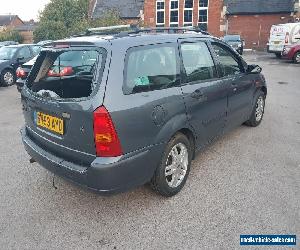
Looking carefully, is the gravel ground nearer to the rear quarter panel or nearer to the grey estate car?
the grey estate car

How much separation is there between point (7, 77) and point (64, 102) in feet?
30.8

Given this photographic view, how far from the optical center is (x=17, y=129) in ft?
19.4

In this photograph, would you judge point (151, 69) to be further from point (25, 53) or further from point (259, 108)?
point (25, 53)

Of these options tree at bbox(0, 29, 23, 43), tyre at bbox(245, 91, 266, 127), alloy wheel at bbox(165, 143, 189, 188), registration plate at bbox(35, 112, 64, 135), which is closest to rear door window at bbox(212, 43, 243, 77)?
tyre at bbox(245, 91, 266, 127)

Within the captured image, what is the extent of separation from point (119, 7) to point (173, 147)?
3217 centimetres

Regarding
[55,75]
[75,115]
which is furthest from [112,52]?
[55,75]

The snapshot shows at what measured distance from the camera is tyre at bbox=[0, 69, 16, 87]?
420 inches

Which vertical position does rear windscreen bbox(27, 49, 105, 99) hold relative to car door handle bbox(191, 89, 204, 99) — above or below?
above

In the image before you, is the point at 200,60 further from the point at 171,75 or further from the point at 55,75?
the point at 55,75

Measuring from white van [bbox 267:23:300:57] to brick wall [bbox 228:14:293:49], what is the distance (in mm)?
12026

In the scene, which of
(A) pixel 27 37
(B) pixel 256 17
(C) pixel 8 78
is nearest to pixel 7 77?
(C) pixel 8 78

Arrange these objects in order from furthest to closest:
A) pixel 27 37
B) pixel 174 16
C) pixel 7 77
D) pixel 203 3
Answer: pixel 27 37, pixel 174 16, pixel 203 3, pixel 7 77

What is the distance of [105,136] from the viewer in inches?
100

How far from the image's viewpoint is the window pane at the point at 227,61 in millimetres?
4031
